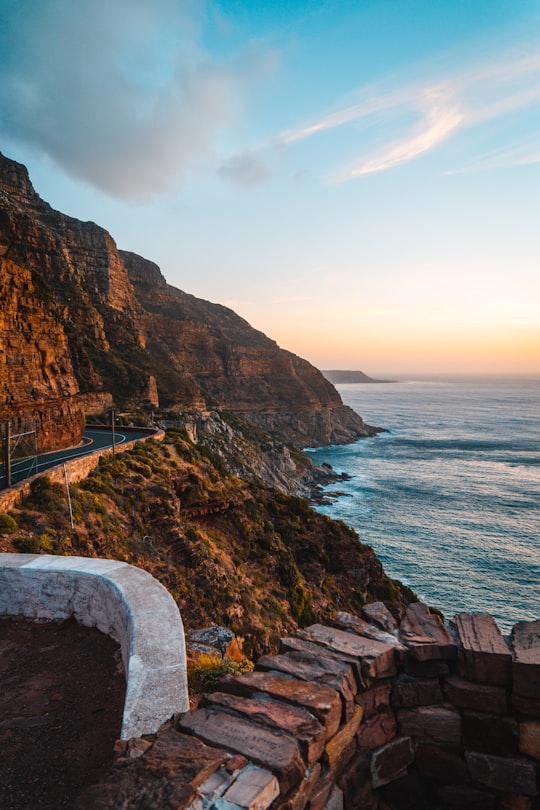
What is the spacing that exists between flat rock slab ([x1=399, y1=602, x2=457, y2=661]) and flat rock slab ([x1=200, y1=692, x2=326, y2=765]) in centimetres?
194

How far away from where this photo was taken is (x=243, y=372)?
376 ft

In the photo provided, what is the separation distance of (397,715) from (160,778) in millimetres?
3463

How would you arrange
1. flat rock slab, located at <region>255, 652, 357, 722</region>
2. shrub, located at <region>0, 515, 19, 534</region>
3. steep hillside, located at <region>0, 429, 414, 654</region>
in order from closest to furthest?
flat rock slab, located at <region>255, 652, 357, 722</region> → shrub, located at <region>0, 515, 19, 534</region> → steep hillside, located at <region>0, 429, 414, 654</region>

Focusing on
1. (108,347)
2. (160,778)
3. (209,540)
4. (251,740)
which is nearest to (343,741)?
(251,740)

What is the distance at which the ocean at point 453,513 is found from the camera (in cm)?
3666

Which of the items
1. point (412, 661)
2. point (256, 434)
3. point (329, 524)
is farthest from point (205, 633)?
point (256, 434)

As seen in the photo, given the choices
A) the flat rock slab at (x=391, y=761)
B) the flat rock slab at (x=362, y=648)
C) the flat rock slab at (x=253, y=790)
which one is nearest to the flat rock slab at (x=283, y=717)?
the flat rock slab at (x=253, y=790)

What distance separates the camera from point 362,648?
5.42 meters

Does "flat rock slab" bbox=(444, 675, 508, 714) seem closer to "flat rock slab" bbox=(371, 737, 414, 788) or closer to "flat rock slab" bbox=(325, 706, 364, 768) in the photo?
"flat rock slab" bbox=(371, 737, 414, 788)

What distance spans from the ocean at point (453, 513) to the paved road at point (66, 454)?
85.9ft

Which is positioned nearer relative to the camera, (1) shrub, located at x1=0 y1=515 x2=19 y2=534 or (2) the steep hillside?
(1) shrub, located at x1=0 y1=515 x2=19 y2=534

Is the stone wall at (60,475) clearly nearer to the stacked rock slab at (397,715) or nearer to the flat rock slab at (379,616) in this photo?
the flat rock slab at (379,616)

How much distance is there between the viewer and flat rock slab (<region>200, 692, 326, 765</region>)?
3.73 m

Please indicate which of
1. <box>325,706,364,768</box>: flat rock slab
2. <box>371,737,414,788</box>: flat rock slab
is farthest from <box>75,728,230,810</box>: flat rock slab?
<box>371,737,414,788</box>: flat rock slab
